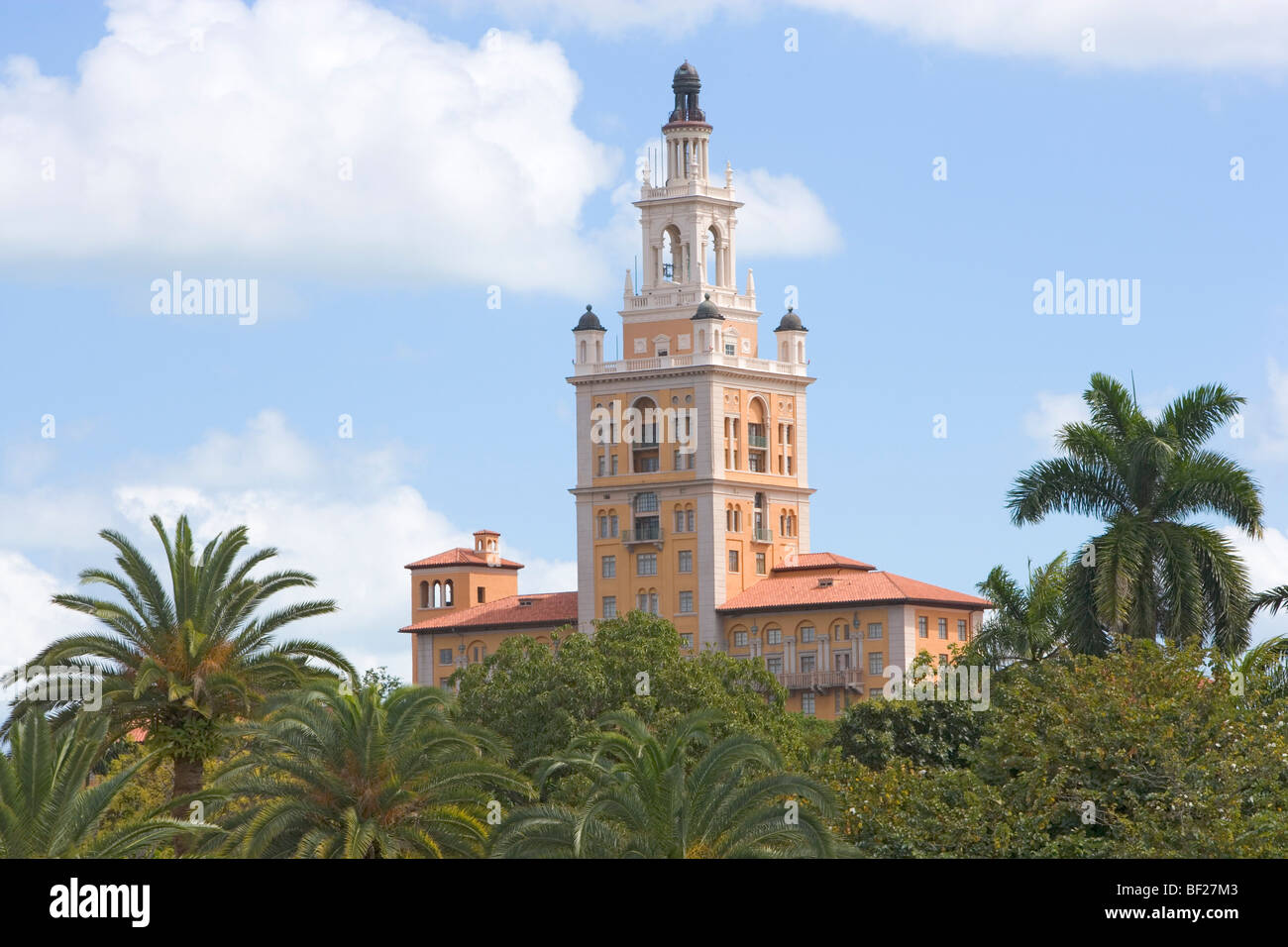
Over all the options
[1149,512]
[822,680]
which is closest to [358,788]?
[1149,512]

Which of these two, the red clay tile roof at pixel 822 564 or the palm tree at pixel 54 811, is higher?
the red clay tile roof at pixel 822 564

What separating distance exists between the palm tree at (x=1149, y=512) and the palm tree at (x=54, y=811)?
91.7 ft

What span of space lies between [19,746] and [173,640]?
1446cm

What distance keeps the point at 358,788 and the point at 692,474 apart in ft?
380

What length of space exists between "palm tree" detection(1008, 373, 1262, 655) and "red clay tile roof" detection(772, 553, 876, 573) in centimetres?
9706

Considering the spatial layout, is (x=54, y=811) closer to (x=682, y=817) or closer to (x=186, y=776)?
(x=682, y=817)

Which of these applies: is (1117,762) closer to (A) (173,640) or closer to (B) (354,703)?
(B) (354,703)

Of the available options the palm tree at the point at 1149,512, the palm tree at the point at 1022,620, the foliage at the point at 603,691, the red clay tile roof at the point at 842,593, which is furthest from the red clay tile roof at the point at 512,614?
the palm tree at the point at 1149,512

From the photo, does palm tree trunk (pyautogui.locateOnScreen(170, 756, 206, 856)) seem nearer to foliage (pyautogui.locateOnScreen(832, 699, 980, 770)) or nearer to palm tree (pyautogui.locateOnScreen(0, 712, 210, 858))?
palm tree (pyautogui.locateOnScreen(0, 712, 210, 858))

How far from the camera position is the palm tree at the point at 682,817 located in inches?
1480

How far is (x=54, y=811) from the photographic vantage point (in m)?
35.6

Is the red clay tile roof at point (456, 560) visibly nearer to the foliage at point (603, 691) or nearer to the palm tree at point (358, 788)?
the foliage at point (603, 691)

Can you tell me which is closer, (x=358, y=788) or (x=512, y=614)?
(x=358, y=788)
